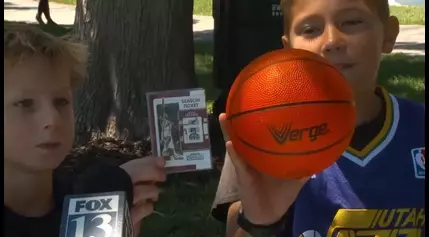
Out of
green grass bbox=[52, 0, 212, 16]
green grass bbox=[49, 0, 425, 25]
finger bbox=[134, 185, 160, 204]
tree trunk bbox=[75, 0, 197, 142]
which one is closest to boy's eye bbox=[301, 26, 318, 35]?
finger bbox=[134, 185, 160, 204]

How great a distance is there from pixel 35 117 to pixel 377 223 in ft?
3.08

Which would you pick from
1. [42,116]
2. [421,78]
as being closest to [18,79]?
[42,116]

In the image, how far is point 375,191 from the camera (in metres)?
2.18

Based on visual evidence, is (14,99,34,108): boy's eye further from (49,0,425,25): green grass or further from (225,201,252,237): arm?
(49,0,425,25): green grass

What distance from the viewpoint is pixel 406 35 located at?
15141 millimetres

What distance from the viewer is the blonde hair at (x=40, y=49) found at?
212 cm

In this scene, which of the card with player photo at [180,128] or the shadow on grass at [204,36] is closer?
the card with player photo at [180,128]

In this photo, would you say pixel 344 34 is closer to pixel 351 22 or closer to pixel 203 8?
pixel 351 22

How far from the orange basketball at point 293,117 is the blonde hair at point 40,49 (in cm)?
51

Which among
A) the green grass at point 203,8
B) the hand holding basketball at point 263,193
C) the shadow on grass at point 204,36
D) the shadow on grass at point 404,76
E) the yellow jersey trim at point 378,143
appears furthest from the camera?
the green grass at point 203,8

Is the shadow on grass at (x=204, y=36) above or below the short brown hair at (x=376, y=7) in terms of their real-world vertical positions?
above

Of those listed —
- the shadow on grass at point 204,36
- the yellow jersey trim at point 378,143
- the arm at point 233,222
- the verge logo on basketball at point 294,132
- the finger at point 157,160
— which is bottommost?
the arm at point 233,222

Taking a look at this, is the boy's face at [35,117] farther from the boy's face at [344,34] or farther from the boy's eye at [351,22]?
the boy's eye at [351,22]

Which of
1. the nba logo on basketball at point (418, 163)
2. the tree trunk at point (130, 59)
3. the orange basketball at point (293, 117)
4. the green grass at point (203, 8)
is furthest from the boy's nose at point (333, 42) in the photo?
the green grass at point (203, 8)
